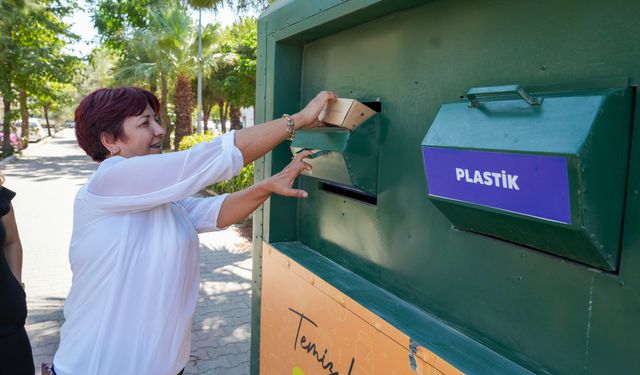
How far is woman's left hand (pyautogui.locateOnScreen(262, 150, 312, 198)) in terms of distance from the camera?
6.03 ft

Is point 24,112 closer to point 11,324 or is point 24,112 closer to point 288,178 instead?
point 11,324

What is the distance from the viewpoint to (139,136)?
172cm

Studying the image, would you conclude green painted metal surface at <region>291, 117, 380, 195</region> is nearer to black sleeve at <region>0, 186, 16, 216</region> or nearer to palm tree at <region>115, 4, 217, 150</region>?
black sleeve at <region>0, 186, 16, 216</region>

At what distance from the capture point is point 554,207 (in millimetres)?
962

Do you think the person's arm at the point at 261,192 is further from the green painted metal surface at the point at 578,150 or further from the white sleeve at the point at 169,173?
the green painted metal surface at the point at 578,150

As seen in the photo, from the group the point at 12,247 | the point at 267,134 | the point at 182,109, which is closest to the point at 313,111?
the point at 267,134

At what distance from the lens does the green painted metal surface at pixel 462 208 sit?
103 cm

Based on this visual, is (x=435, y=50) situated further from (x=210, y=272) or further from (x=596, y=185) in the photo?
(x=210, y=272)

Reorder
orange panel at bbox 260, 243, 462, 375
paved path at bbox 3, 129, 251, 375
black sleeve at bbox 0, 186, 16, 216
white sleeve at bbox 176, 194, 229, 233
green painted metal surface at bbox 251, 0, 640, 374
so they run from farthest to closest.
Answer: paved path at bbox 3, 129, 251, 375
black sleeve at bbox 0, 186, 16, 216
white sleeve at bbox 176, 194, 229, 233
orange panel at bbox 260, 243, 462, 375
green painted metal surface at bbox 251, 0, 640, 374

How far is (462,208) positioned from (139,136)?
117 centimetres

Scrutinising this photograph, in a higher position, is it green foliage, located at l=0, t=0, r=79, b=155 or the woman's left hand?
green foliage, located at l=0, t=0, r=79, b=155

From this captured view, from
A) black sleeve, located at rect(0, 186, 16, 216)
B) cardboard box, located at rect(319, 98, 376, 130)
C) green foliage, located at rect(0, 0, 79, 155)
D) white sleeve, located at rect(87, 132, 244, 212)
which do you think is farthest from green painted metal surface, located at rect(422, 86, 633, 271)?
green foliage, located at rect(0, 0, 79, 155)

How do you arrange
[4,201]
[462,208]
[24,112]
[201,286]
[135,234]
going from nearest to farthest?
[462,208]
[135,234]
[4,201]
[201,286]
[24,112]

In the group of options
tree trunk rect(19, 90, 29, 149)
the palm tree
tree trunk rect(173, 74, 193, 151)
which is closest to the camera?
the palm tree
